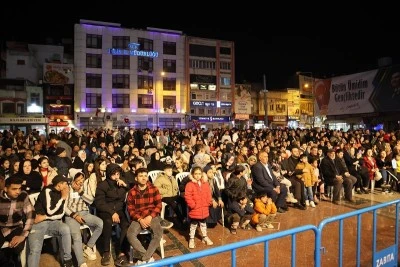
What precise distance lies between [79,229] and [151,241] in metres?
1.19

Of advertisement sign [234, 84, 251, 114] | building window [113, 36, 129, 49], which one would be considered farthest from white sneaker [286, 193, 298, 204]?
advertisement sign [234, 84, 251, 114]

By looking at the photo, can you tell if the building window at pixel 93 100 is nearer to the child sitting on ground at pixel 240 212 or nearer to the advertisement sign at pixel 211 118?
the advertisement sign at pixel 211 118

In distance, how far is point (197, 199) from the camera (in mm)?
5965

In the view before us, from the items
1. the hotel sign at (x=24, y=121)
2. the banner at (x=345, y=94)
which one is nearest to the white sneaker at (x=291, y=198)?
the banner at (x=345, y=94)

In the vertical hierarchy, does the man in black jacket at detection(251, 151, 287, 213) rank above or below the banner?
below

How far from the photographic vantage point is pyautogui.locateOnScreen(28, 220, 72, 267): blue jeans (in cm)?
442

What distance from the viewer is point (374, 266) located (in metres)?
4.36

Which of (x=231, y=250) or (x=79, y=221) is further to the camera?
(x=79, y=221)

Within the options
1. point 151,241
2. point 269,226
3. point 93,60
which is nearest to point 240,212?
point 269,226

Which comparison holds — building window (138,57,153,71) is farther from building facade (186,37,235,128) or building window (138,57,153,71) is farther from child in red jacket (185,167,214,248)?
child in red jacket (185,167,214,248)

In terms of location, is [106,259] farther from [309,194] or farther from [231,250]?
[309,194]

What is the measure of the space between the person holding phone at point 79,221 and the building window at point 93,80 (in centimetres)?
3644

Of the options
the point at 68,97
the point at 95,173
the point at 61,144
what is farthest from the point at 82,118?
the point at 95,173

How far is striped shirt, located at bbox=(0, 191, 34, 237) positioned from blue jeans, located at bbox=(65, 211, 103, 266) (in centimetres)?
68
